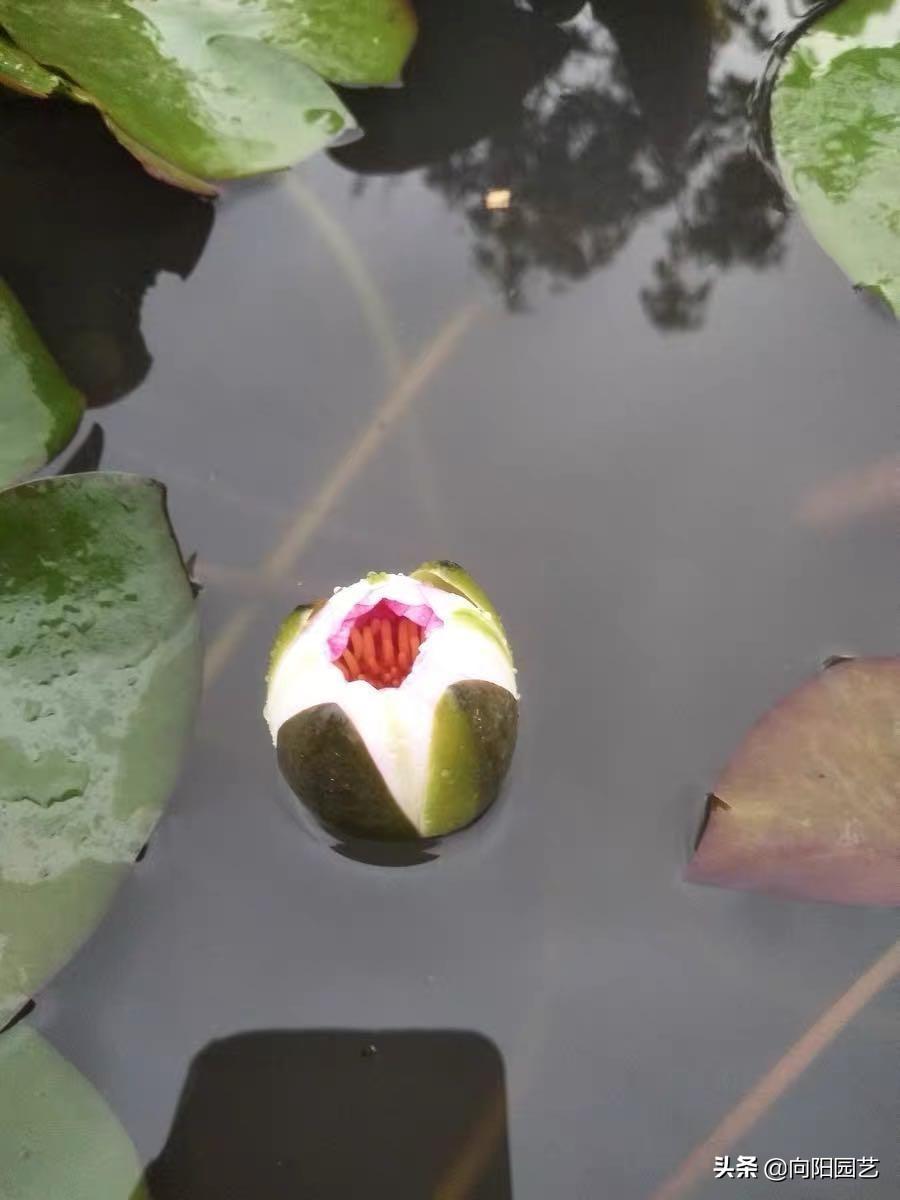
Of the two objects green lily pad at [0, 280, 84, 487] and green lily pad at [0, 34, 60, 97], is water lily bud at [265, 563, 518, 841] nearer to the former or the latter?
green lily pad at [0, 280, 84, 487]

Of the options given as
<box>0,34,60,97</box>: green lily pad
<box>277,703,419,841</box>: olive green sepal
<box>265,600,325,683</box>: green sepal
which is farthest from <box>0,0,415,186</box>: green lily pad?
<box>277,703,419,841</box>: olive green sepal

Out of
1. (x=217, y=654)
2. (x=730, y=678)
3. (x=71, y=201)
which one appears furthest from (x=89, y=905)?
(x=71, y=201)

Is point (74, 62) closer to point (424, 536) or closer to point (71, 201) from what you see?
point (71, 201)

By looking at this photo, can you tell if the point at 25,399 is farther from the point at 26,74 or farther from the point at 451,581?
the point at 451,581

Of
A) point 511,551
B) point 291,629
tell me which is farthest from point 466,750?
point 511,551

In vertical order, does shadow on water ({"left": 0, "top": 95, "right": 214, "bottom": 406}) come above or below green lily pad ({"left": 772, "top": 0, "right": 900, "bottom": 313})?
above
